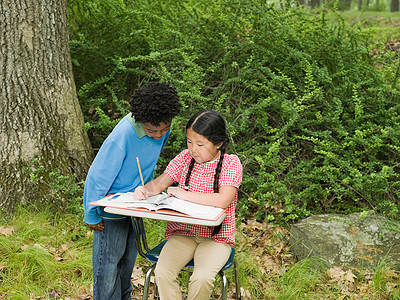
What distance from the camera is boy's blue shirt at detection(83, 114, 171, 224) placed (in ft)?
7.57

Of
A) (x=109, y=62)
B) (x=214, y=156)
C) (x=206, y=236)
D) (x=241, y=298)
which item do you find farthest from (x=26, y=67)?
(x=241, y=298)

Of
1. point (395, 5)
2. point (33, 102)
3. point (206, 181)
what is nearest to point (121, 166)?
point (206, 181)

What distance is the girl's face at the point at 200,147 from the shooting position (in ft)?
8.21

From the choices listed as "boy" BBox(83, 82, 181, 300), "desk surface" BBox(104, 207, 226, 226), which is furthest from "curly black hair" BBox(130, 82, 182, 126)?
"desk surface" BBox(104, 207, 226, 226)

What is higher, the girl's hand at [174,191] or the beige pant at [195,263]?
the girl's hand at [174,191]

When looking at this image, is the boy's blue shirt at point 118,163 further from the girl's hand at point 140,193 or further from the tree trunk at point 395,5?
the tree trunk at point 395,5

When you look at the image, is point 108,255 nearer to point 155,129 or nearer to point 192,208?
point 192,208

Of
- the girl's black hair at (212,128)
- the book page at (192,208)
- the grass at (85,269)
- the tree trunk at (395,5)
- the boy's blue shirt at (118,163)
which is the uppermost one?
the tree trunk at (395,5)

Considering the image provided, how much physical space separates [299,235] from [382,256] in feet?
2.30

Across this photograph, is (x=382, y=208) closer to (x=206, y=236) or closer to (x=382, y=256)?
(x=382, y=256)

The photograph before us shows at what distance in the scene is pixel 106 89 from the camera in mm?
5047

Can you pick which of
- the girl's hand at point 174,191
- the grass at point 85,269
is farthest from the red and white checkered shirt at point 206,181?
the grass at point 85,269

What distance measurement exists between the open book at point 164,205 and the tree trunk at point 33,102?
1790 mm

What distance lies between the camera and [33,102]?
3.75 meters
